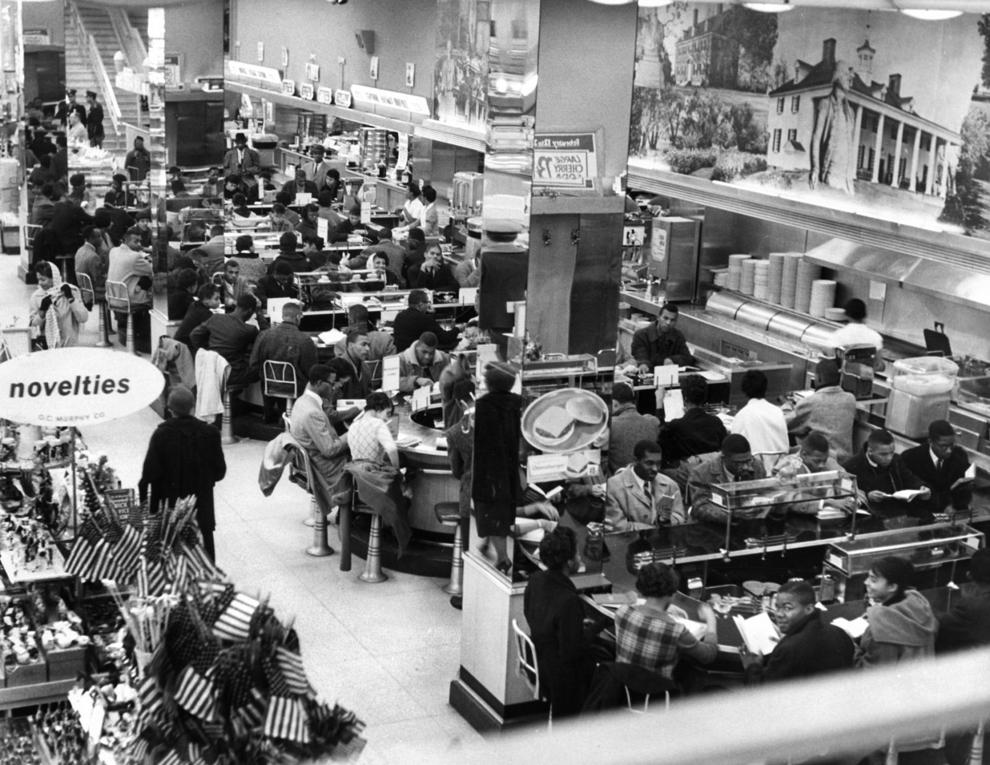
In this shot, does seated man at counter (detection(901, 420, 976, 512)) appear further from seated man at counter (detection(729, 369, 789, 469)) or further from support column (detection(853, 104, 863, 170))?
support column (detection(853, 104, 863, 170))

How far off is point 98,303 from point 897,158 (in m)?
8.50

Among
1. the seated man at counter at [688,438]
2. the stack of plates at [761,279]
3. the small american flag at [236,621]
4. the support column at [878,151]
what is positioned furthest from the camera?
the stack of plates at [761,279]

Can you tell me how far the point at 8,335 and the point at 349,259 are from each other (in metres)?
5.41

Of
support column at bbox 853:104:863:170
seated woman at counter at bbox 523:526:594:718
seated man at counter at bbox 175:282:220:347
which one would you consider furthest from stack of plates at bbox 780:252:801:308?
seated woman at counter at bbox 523:526:594:718

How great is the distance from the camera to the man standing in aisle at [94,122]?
2077 cm

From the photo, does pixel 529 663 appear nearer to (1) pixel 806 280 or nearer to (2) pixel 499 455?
(2) pixel 499 455

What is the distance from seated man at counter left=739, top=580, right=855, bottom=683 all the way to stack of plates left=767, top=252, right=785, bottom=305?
7259 millimetres

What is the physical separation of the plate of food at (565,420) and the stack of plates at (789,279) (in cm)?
618

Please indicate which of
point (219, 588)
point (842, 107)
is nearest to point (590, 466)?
point (219, 588)

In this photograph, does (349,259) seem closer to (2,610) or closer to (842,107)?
(842,107)

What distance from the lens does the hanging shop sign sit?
6441 mm

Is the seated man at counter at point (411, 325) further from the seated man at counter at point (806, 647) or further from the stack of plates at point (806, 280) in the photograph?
the seated man at counter at point (806, 647)

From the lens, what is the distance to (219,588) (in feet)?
16.9

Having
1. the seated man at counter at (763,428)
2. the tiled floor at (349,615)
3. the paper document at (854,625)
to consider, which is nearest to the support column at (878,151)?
the seated man at counter at (763,428)
